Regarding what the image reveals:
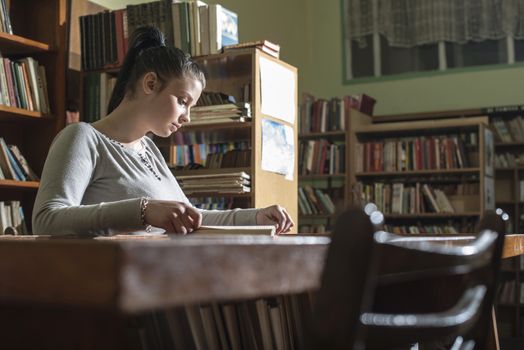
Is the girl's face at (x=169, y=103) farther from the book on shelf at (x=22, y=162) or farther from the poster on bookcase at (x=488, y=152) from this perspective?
the poster on bookcase at (x=488, y=152)

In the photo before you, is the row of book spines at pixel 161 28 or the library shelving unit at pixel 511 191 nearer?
the row of book spines at pixel 161 28

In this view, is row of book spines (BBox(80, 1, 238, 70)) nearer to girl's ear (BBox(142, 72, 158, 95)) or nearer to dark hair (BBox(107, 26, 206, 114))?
dark hair (BBox(107, 26, 206, 114))

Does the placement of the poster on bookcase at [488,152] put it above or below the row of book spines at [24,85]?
below

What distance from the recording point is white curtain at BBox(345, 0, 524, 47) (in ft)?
23.1

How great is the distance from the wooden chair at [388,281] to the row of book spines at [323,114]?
18.3 feet

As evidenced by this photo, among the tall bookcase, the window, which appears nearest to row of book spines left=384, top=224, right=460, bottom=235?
the tall bookcase

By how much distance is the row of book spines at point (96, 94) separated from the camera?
11.4 feet

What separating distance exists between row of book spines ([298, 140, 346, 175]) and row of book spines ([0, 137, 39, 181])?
11.2 feet

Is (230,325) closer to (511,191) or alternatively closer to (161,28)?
(161,28)

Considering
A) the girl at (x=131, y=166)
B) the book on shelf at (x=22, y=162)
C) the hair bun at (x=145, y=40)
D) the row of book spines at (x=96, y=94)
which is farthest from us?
the row of book spines at (x=96, y=94)

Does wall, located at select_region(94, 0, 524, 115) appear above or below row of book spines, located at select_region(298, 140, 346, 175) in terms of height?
above

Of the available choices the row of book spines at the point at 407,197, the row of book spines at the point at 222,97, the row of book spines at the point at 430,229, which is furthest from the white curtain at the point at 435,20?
the row of book spines at the point at 222,97

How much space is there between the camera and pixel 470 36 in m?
7.15

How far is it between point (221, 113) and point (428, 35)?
15.0 ft
